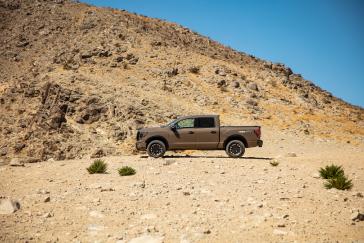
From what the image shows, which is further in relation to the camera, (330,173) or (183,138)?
(183,138)

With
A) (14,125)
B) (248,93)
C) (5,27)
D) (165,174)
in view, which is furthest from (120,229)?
(5,27)

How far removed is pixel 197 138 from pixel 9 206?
9.83 m

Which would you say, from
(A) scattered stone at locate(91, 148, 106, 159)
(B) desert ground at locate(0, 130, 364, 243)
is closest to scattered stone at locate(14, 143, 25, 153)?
(A) scattered stone at locate(91, 148, 106, 159)

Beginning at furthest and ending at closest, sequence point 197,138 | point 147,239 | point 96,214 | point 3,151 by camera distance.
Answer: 1. point 3,151
2. point 197,138
3. point 96,214
4. point 147,239

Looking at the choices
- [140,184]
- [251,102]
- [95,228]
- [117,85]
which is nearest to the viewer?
[95,228]

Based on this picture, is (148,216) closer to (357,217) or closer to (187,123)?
(357,217)

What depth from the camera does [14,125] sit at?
3156cm

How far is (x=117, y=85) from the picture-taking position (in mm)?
37688

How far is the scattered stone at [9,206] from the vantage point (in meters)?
10.7

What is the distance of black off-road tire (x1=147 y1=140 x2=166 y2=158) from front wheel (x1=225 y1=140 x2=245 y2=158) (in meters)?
2.97

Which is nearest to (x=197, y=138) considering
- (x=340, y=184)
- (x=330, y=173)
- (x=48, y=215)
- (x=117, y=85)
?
(x=330, y=173)

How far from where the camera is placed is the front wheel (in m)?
19.1

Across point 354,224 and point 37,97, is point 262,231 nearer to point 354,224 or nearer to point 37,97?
point 354,224

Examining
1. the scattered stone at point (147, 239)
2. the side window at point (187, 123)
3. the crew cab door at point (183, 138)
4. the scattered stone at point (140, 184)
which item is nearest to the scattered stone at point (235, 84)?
the side window at point (187, 123)
